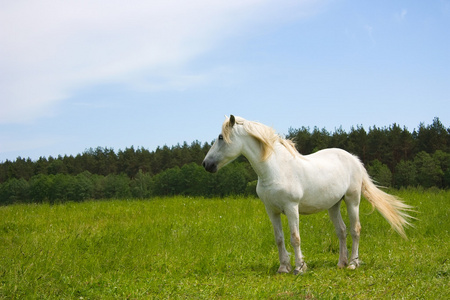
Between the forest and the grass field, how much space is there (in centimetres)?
1809

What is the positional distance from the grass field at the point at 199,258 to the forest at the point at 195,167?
18.1m

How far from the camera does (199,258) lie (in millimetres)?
6934

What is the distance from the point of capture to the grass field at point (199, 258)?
4922 mm

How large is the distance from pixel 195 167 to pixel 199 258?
53.1 metres

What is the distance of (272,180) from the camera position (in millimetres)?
5781

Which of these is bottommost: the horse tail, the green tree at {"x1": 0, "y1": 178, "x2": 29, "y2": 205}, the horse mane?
the green tree at {"x1": 0, "y1": 178, "x2": 29, "y2": 205}

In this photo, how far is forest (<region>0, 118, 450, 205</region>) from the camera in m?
42.0

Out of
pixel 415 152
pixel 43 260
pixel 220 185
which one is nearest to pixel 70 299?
pixel 43 260

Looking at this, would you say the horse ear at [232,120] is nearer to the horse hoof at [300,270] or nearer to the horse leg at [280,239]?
the horse leg at [280,239]

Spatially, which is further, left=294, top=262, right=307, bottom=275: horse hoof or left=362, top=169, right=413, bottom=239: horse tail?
left=362, top=169, right=413, bottom=239: horse tail

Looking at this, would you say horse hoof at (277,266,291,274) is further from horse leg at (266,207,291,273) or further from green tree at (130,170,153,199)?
green tree at (130,170,153,199)

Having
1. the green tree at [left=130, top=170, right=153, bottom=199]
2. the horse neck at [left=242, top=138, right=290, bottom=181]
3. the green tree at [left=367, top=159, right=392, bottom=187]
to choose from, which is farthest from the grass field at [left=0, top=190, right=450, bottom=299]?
the green tree at [left=130, top=170, right=153, bottom=199]

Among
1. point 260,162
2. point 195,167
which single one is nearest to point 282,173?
point 260,162

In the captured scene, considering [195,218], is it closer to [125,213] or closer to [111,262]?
[125,213]
